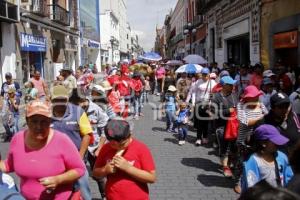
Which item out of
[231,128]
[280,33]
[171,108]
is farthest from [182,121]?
[280,33]

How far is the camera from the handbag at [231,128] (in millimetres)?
6656

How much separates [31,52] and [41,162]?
2187cm

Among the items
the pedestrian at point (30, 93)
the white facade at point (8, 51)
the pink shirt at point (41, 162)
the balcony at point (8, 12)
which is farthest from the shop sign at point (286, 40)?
the white facade at point (8, 51)

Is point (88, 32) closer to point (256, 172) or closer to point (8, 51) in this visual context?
point (8, 51)

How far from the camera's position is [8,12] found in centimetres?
1939

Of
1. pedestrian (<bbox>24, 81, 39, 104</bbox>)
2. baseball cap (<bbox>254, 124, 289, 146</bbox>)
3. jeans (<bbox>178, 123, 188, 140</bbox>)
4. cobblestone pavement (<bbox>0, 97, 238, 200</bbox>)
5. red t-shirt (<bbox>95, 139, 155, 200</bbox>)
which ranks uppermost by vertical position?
pedestrian (<bbox>24, 81, 39, 104</bbox>)

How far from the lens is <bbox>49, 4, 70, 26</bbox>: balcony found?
2805 centimetres

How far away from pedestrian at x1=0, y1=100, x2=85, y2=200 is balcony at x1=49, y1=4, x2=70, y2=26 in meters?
25.4

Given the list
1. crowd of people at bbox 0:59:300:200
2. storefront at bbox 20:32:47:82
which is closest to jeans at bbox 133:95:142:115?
crowd of people at bbox 0:59:300:200

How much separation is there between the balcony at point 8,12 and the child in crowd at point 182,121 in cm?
1098

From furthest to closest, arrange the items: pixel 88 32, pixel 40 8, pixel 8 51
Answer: pixel 88 32 < pixel 40 8 < pixel 8 51

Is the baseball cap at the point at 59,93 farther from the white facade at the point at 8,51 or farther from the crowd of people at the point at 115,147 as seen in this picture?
the white facade at the point at 8,51

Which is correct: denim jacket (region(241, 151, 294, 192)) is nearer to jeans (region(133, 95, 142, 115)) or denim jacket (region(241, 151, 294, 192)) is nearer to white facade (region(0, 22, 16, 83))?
jeans (region(133, 95, 142, 115))

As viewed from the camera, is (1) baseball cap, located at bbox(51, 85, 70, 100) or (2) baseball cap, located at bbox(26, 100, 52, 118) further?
(1) baseball cap, located at bbox(51, 85, 70, 100)
